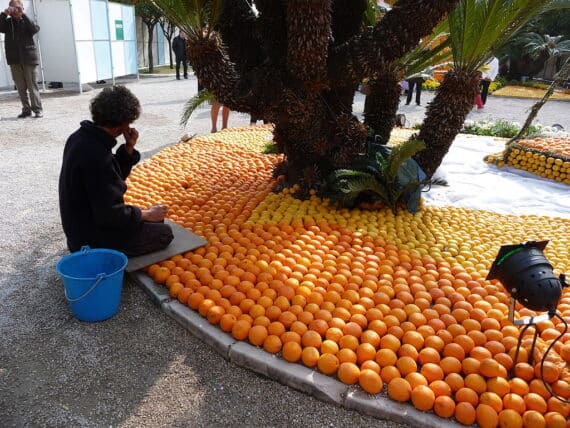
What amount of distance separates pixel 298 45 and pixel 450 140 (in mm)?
2297

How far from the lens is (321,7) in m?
4.16

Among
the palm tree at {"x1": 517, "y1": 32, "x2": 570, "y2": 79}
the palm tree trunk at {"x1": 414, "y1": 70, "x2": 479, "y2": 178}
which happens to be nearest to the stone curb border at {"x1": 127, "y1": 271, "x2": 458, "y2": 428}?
the palm tree trunk at {"x1": 414, "y1": 70, "x2": 479, "y2": 178}

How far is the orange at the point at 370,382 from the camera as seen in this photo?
2.57 metres

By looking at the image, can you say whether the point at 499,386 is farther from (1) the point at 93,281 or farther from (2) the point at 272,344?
(1) the point at 93,281

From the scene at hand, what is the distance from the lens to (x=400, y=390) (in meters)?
2.53

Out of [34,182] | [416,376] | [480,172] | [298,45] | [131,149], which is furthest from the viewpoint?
[480,172]

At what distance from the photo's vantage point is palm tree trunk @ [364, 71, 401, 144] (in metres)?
5.96

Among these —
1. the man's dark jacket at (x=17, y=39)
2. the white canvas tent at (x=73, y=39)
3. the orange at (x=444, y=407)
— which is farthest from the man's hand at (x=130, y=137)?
the white canvas tent at (x=73, y=39)

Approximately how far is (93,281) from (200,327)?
79cm

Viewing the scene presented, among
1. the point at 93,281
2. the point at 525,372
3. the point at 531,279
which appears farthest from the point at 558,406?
the point at 93,281

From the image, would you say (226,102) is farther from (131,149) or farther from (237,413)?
(237,413)

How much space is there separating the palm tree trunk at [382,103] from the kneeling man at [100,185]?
11.6 ft

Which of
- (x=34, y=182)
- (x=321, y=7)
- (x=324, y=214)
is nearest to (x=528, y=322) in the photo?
(x=324, y=214)

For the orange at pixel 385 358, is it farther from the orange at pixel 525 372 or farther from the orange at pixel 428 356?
the orange at pixel 525 372
